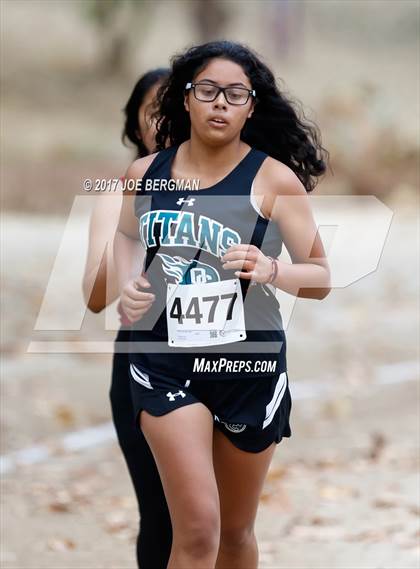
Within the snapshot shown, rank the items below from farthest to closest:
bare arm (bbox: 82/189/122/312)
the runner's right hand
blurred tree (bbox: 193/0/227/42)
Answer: blurred tree (bbox: 193/0/227/42) → bare arm (bbox: 82/189/122/312) → the runner's right hand

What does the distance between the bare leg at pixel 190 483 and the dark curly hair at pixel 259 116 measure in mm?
856

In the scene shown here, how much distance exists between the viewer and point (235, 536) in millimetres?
3375

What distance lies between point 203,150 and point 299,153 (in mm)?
360

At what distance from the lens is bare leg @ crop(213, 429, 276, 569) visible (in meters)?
3.25

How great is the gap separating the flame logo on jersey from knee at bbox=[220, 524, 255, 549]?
77 centimetres

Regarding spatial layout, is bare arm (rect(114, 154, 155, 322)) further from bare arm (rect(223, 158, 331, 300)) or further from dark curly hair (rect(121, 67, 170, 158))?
dark curly hair (rect(121, 67, 170, 158))

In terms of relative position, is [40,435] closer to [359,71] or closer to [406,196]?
[406,196]

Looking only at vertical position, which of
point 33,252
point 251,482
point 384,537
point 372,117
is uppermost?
point 372,117

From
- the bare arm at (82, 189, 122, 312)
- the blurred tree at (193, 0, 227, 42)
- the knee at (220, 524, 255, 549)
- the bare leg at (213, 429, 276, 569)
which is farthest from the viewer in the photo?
the blurred tree at (193, 0, 227, 42)

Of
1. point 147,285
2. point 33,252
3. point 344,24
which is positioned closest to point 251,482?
point 147,285

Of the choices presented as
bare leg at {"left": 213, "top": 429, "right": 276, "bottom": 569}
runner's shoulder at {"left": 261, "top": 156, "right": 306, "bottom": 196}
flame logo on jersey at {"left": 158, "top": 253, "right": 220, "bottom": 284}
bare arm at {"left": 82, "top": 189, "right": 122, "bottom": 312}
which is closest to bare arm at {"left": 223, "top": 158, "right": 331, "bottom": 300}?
runner's shoulder at {"left": 261, "top": 156, "right": 306, "bottom": 196}

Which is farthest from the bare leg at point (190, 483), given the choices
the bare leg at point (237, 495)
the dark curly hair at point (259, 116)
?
the dark curly hair at point (259, 116)

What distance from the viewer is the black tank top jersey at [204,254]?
3096 millimetres

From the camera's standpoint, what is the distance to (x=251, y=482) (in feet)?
10.8
